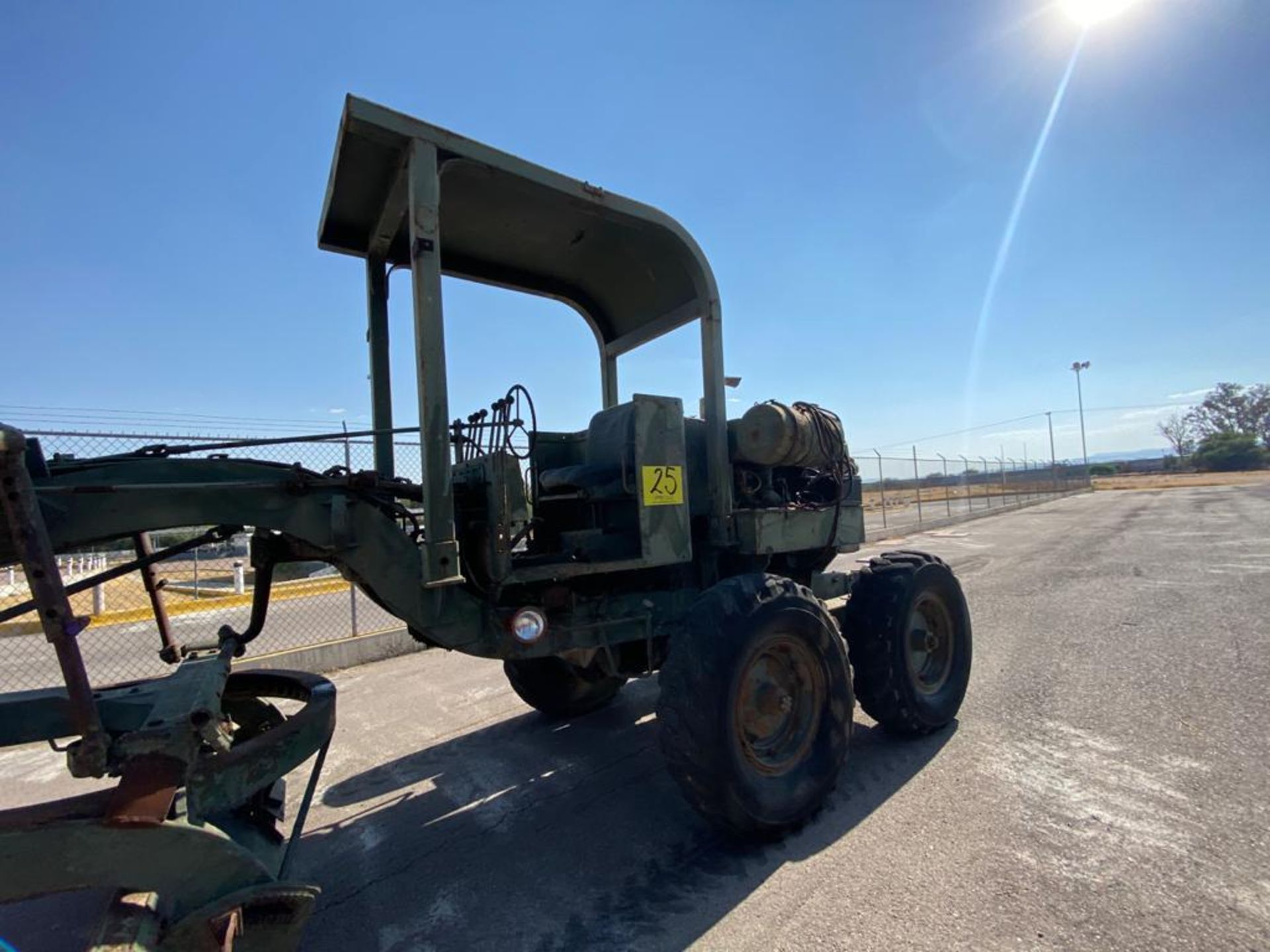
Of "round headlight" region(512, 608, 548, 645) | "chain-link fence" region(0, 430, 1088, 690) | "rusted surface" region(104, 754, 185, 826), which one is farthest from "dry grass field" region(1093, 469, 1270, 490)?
"rusted surface" region(104, 754, 185, 826)

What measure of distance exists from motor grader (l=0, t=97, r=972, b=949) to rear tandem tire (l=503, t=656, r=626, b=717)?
0.07 ft

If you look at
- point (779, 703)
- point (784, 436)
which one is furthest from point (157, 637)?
point (784, 436)

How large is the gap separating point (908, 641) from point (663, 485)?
209cm

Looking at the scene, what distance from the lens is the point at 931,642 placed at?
457 cm

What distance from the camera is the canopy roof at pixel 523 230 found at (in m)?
2.84

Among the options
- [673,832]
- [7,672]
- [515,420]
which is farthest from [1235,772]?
[7,672]

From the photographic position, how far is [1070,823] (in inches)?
121

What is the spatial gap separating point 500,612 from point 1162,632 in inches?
264

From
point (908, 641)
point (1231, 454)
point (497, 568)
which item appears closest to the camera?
point (497, 568)

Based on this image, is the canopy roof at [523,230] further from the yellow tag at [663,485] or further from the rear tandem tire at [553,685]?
the rear tandem tire at [553,685]

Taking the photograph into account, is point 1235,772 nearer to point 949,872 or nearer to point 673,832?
point 949,872

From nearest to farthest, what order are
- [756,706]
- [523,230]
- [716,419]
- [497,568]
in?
[497,568] → [756,706] → [716,419] → [523,230]

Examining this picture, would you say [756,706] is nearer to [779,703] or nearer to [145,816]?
[779,703]

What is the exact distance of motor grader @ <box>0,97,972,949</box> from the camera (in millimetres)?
1847
